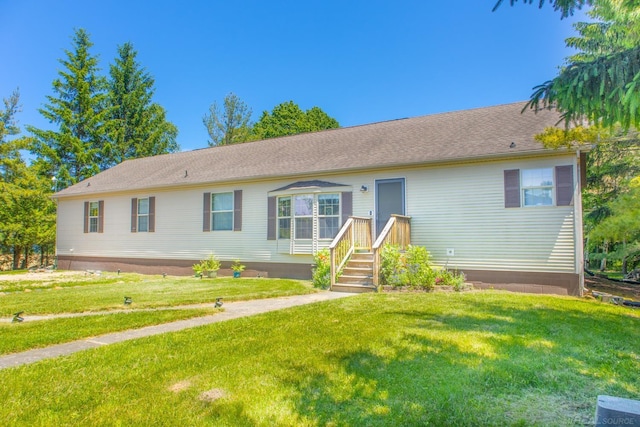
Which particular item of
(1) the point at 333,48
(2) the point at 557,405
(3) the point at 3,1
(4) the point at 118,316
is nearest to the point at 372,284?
(4) the point at 118,316

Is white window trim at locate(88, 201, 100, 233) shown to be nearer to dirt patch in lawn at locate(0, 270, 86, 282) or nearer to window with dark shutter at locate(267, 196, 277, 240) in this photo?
dirt patch in lawn at locate(0, 270, 86, 282)

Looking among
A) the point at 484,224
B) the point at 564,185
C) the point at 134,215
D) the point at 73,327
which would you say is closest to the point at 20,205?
the point at 134,215

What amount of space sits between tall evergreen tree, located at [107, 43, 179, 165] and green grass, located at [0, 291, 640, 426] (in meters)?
27.0

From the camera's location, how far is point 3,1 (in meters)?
8.23

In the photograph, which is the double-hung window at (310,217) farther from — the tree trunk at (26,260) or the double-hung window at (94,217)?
the tree trunk at (26,260)

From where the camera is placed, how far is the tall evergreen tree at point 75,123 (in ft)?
78.5

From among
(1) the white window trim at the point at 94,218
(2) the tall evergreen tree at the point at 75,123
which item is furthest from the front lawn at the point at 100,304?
(2) the tall evergreen tree at the point at 75,123

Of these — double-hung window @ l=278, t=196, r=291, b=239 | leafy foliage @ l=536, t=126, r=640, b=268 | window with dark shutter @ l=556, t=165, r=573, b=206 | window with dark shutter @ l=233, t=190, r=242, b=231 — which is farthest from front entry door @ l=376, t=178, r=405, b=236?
window with dark shutter @ l=233, t=190, r=242, b=231

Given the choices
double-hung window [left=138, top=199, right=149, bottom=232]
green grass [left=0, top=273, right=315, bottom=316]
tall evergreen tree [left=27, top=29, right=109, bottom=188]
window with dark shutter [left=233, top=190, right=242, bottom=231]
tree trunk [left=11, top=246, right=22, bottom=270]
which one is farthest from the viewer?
tall evergreen tree [left=27, top=29, right=109, bottom=188]

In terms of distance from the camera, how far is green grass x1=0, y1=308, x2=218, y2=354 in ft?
14.7

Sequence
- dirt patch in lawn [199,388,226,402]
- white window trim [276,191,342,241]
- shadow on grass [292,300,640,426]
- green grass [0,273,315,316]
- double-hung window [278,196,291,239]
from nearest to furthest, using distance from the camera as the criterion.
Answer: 1. shadow on grass [292,300,640,426]
2. dirt patch in lawn [199,388,226,402]
3. green grass [0,273,315,316]
4. white window trim [276,191,342,241]
5. double-hung window [278,196,291,239]

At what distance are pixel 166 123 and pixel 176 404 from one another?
110 feet

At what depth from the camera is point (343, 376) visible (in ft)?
10.8

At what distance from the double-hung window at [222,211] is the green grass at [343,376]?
8259 mm
